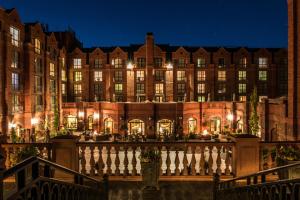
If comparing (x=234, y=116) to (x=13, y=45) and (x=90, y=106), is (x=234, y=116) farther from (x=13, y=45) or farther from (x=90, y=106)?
(x=13, y=45)

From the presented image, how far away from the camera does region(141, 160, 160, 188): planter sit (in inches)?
293

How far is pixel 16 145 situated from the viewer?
791 cm

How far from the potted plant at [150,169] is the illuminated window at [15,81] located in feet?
94.7

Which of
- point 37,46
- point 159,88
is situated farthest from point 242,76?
point 37,46

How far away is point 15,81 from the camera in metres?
33.4

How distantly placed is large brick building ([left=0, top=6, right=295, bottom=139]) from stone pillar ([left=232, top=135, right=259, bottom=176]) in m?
29.6

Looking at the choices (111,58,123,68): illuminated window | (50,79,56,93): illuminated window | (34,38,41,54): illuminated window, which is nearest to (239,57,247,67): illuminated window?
(111,58,123,68): illuminated window

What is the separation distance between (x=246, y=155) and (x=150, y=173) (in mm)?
2421

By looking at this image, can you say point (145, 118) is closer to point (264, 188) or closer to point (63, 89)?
point (63, 89)

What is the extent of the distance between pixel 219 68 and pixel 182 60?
631cm

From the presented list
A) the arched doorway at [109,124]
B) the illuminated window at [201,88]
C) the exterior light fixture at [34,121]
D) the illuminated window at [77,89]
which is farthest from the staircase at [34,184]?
the illuminated window at [77,89]

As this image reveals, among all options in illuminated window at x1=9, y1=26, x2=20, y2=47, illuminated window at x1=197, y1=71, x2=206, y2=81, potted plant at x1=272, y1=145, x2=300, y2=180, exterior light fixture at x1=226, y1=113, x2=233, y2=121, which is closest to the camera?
potted plant at x1=272, y1=145, x2=300, y2=180

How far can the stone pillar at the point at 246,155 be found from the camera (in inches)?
303

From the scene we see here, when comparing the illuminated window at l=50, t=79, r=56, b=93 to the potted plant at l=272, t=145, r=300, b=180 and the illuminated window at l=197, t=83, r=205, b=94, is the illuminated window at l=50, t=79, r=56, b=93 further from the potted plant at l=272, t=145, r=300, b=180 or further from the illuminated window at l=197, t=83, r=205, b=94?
the potted plant at l=272, t=145, r=300, b=180
